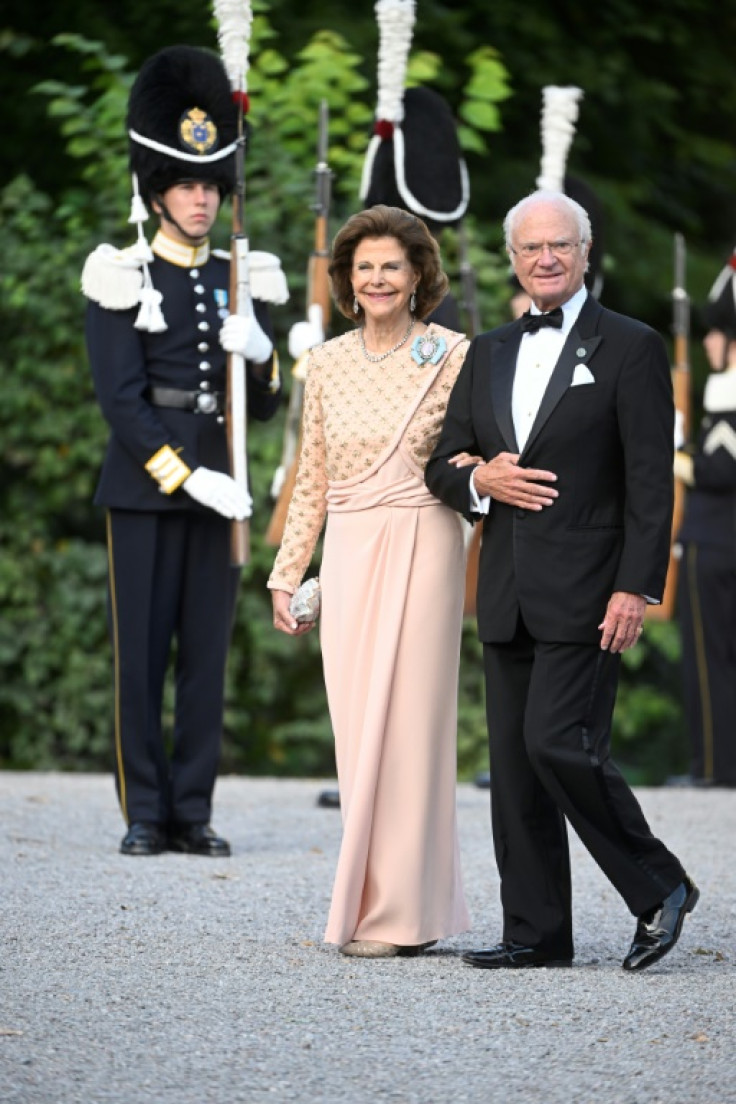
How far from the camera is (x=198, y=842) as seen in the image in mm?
8078

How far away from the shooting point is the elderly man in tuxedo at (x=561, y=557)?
573 cm

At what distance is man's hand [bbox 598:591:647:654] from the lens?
224 inches

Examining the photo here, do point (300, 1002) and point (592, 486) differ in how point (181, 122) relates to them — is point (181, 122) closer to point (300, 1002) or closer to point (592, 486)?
point (592, 486)

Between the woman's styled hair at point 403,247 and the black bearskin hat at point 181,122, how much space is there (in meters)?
1.90

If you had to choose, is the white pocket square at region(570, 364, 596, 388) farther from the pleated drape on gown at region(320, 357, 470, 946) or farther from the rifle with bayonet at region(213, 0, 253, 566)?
the rifle with bayonet at region(213, 0, 253, 566)

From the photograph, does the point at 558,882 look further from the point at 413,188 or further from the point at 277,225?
the point at 277,225

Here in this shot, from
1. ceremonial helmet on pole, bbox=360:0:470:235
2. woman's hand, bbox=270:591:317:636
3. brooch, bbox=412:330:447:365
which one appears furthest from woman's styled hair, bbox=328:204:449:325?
ceremonial helmet on pole, bbox=360:0:470:235

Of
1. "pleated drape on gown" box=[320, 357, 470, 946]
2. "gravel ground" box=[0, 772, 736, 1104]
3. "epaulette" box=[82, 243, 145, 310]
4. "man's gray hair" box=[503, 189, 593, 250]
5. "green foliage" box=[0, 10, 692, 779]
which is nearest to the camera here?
"gravel ground" box=[0, 772, 736, 1104]

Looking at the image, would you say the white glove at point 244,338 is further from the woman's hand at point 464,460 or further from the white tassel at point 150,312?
the woman's hand at point 464,460

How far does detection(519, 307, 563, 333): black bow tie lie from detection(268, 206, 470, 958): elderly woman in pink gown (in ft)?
1.11

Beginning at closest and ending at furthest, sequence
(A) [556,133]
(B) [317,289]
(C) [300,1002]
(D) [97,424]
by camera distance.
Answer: (C) [300,1002], (B) [317,289], (A) [556,133], (D) [97,424]

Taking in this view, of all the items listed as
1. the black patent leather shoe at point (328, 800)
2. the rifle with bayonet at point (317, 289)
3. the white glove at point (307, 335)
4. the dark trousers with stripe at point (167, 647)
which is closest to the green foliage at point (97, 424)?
the black patent leather shoe at point (328, 800)

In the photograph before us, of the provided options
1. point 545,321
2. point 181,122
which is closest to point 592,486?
point 545,321

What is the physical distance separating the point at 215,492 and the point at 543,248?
2266 mm
